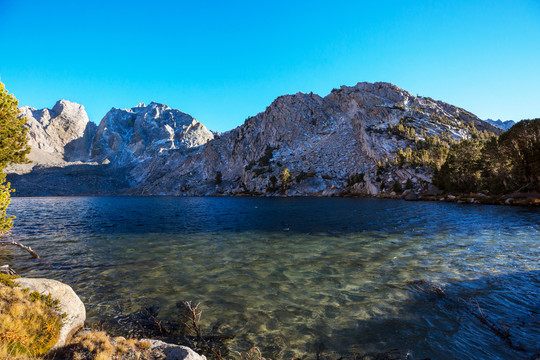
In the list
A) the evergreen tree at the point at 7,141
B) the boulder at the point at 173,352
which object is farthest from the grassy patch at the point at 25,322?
the evergreen tree at the point at 7,141

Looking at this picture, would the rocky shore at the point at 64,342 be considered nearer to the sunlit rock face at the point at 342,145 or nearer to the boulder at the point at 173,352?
the boulder at the point at 173,352

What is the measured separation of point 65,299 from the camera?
8398mm

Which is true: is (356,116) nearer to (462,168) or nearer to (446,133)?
(446,133)

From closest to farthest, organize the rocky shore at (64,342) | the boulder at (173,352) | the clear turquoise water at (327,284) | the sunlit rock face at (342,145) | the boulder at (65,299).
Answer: the rocky shore at (64,342)
the boulder at (173,352)
the boulder at (65,299)
the clear turquoise water at (327,284)
the sunlit rock face at (342,145)

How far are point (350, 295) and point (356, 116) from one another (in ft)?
601

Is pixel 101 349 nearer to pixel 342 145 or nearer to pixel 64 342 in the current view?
pixel 64 342

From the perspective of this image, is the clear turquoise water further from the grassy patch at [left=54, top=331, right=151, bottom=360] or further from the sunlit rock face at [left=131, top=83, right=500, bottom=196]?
the sunlit rock face at [left=131, top=83, right=500, bottom=196]

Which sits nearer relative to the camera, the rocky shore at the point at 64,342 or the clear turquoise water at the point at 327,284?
the rocky shore at the point at 64,342

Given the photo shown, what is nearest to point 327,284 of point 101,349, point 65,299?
point 101,349

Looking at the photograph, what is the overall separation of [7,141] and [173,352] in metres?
12.9

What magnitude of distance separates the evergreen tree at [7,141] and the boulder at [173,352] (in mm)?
10232

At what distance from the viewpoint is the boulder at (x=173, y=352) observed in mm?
5921

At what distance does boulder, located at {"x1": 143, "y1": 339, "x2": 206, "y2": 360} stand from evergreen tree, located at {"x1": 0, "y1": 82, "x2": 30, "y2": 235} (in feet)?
33.6

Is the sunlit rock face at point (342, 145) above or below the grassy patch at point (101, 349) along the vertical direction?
above
